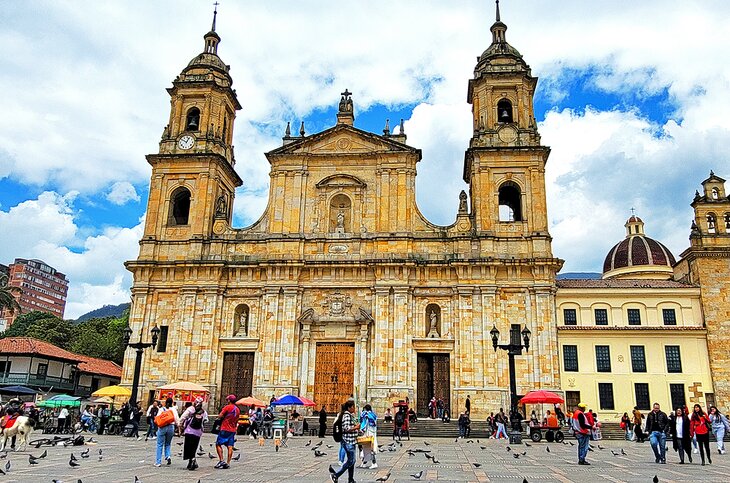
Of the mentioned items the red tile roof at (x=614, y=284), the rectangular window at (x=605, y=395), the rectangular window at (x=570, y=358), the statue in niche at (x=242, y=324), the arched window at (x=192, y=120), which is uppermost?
the arched window at (x=192, y=120)

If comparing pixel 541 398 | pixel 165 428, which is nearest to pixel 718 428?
pixel 541 398

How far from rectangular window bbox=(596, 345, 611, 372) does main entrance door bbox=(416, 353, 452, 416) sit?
9.46 m

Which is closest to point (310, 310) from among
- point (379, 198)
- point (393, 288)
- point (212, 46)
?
point (393, 288)

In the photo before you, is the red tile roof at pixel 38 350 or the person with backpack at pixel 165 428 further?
the red tile roof at pixel 38 350

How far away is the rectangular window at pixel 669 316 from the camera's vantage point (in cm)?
3784

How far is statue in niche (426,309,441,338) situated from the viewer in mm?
36000

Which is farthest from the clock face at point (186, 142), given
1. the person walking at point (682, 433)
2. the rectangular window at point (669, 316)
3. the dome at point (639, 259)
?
the dome at point (639, 259)

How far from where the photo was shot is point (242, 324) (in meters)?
37.5

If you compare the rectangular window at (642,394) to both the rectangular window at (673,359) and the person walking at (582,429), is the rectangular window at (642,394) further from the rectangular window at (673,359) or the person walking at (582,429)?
the person walking at (582,429)

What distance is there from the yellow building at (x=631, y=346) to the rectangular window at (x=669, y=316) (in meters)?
0.06

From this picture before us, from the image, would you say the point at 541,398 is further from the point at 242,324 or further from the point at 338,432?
the point at 338,432

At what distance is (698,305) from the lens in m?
37.8

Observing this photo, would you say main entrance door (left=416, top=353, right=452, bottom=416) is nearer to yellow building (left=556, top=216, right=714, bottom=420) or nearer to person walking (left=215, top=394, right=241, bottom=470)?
yellow building (left=556, top=216, right=714, bottom=420)

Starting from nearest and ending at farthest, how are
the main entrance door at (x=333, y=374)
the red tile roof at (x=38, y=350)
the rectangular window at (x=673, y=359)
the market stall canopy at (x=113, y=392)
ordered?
1. the market stall canopy at (x=113, y=392)
2. the main entrance door at (x=333, y=374)
3. the rectangular window at (x=673, y=359)
4. the red tile roof at (x=38, y=350)
